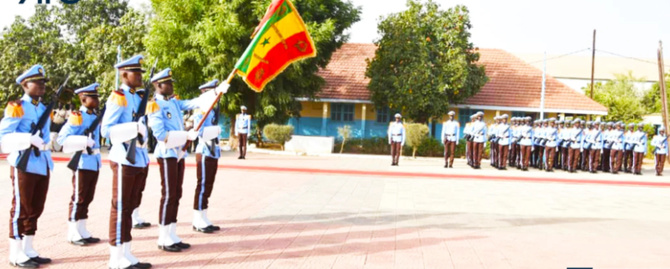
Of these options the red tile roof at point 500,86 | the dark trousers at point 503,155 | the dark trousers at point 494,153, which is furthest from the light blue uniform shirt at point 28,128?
the red tile roof at point 500,86

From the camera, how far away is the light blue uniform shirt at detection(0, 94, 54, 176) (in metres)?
5.75

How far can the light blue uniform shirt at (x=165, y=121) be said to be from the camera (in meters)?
6.30

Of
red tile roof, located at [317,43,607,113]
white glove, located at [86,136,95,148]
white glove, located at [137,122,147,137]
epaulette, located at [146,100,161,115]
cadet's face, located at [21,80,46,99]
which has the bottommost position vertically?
white glove, located at [86,136,95,148]

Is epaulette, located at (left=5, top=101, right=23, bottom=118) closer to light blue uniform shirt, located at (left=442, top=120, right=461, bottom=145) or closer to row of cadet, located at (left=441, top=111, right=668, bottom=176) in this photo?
row of cadet, located at (left=441, top=111, right=668, bottom=176)

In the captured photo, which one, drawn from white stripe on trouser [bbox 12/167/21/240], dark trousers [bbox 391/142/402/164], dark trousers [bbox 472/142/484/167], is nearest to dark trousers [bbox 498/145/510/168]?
dark trousers [bbox 472/142/484/167]

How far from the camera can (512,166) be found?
73.7 ft

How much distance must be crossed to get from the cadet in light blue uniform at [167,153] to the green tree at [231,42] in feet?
56.6

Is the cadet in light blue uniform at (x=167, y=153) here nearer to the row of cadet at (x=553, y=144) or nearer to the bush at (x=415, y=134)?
the row of cadet at (x=553, y=144)

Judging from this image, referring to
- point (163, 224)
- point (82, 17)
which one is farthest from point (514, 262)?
point (82, 17)

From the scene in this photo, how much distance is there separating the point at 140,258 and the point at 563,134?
1850 cm

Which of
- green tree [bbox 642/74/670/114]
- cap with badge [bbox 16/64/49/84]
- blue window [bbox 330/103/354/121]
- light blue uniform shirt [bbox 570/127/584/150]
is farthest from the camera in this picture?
green tree [bbox 642/74/670/114]

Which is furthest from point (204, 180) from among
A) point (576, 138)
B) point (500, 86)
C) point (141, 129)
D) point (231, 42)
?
point (500, 86)

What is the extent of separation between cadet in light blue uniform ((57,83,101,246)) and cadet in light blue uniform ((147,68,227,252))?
80 centimetres

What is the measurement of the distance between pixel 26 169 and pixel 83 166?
Answer: 3.53 feet
